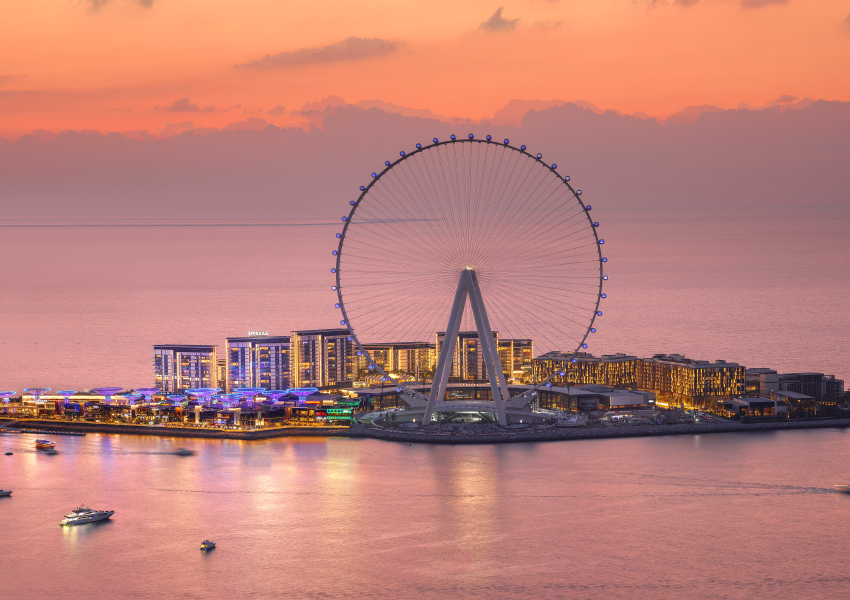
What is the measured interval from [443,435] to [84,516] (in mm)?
8199

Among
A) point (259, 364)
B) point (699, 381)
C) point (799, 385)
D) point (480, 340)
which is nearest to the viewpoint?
point (480, 340)

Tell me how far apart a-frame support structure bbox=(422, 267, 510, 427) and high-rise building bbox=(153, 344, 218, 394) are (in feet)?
24.9

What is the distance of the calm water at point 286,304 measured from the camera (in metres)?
37.2

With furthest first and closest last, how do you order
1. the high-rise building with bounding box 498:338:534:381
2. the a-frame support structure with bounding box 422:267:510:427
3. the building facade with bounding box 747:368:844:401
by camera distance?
the high-rise building with bounding box 498:338:534:381, the building facade with bounding box 747:368:844:401, the a-frame support structure with bounding box 422:267:510:427

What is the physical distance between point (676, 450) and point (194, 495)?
980cm

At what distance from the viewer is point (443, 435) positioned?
24047mm

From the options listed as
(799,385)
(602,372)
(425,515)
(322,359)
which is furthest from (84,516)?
(799,385)

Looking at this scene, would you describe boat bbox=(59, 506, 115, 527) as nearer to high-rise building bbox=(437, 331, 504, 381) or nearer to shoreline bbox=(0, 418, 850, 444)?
shoreline bbox=(0, 418, 850, 444)

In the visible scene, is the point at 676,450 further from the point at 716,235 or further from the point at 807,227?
the point at 807,227

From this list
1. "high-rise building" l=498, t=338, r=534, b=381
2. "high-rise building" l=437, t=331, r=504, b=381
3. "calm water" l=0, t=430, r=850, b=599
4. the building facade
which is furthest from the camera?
"high-rise building" l=498, t=338, r=534, b=381

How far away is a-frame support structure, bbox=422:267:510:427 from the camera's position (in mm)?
24516

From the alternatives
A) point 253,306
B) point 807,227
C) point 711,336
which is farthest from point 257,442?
point 807,227

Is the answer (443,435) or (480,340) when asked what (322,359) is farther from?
(443,435)

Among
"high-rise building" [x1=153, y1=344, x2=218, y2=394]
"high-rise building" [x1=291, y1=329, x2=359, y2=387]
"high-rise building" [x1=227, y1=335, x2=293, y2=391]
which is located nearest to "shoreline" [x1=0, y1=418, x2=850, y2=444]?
"high-rise building" [x1=153, y1=344, x2=218, y2=394]
